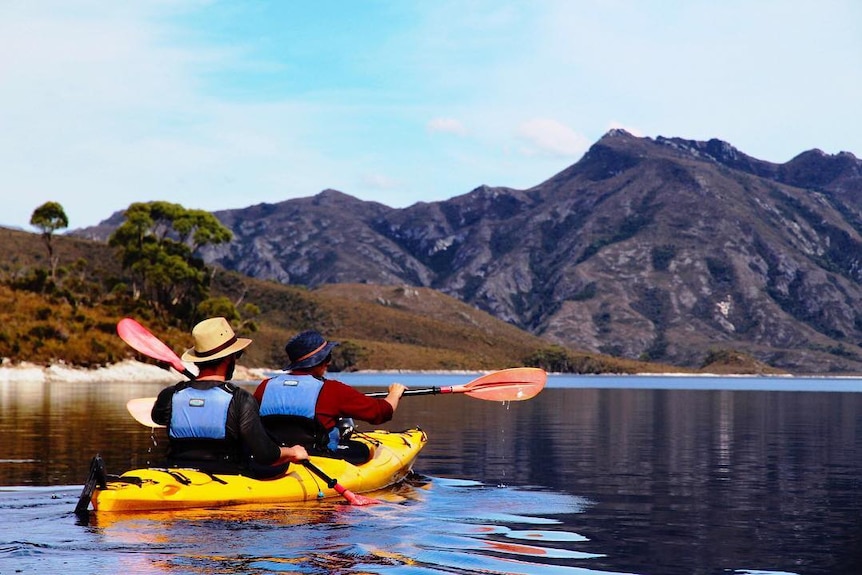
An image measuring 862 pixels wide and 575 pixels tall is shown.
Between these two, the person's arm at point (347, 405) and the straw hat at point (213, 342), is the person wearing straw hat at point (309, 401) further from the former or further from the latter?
the straw hat at point (213, 342)

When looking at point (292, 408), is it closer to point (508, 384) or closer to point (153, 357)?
point (153, 357)

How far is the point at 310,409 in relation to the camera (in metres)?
17.7

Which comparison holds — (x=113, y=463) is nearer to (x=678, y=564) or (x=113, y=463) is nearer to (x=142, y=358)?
(x=678, y=564)

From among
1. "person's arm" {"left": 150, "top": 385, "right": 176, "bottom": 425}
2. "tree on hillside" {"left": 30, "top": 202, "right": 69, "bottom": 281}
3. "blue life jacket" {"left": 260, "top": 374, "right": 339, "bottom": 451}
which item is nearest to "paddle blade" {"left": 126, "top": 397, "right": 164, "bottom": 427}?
"blue life jacket" {"left": 260, "top": 374, "right": 339, "bottom": 451}

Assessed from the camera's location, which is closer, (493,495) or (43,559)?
(43,559)

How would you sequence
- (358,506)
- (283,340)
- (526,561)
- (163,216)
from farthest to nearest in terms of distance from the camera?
(283,340) < (163,216) < (358,506) < (526,561)

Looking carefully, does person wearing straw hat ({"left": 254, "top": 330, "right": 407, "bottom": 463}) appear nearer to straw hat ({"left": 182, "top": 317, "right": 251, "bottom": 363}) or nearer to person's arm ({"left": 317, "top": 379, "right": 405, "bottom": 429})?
person's arm ({"left": 317, "top": 379, "right": 405, "bottom": 429})

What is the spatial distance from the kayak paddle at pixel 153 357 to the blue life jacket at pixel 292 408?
0.57 meters

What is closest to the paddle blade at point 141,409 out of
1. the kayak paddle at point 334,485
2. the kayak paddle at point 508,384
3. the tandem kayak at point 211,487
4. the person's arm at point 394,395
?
the tandem kayak at point 211,487

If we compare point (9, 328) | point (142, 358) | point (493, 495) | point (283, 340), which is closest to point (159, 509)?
point (493, 495)

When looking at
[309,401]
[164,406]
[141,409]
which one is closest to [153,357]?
[141,409]

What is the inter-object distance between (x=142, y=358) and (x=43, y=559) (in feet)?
313

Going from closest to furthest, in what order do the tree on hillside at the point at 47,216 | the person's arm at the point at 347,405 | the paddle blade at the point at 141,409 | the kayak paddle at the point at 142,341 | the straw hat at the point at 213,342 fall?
the straw hat at the point at 213,342, the person's arm at the point at 347,405, the kayak paddle at the point at 142,341, the paddle blade at the point at 141,409, the tree on hillside at the point at 47,216

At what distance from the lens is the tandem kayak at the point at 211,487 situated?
15.4 metres
